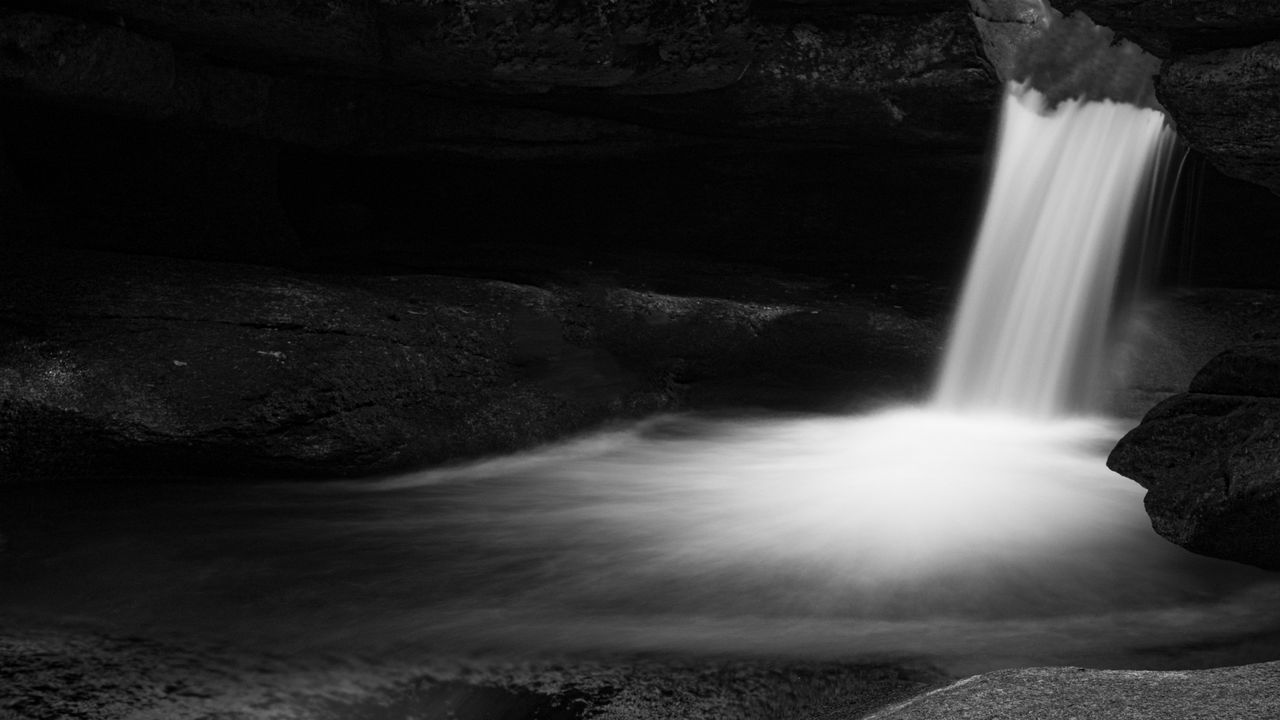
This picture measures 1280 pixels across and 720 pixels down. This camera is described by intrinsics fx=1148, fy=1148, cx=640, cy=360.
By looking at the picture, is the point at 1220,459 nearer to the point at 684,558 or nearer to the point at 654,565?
the point at 684,558

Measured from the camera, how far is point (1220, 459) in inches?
197

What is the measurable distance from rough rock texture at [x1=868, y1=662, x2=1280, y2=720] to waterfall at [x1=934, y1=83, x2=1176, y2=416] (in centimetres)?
541

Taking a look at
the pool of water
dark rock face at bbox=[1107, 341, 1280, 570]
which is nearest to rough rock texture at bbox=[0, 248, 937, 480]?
the pool of water

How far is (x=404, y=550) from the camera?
509 centimetres

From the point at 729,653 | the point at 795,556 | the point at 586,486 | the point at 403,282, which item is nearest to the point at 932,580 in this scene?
the point at 795,556

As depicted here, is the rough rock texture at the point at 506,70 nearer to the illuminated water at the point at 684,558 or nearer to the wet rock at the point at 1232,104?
the wet rock at the point at 1232,104

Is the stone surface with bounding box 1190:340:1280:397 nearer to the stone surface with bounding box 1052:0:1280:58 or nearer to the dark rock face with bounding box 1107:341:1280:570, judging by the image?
the dark rock face with bounding box 1107:341:1280:570

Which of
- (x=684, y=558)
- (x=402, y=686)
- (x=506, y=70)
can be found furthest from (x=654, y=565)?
(x=506, y=70)

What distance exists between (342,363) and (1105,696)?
15.1ft

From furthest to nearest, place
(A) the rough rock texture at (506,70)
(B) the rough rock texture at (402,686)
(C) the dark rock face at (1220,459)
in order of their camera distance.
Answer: (A) the rough rock texture at (506,70) → (C) the dark rock face at (1220,459) → (B) the rough rock texture at (402,686)

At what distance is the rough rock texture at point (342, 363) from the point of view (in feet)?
19.7

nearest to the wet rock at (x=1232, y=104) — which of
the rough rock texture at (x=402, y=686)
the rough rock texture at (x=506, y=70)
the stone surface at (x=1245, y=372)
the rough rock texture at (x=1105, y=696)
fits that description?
the stone surface at (x=1245, y=372)

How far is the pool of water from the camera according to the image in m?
4.11

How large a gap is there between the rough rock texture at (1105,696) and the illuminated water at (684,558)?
0.53m
